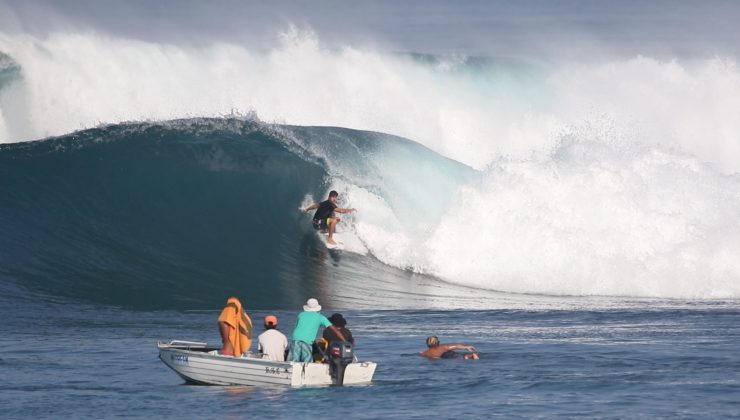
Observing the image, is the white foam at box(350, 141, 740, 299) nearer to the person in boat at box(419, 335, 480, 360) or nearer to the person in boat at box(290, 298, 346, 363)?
the person in boat at box(419, 335, 480, 360)

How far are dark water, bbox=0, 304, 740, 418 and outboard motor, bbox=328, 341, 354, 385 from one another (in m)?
0.18

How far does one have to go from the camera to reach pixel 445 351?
617 inches

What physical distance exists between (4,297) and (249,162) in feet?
30.5

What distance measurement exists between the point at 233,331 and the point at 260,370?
0.60 meters

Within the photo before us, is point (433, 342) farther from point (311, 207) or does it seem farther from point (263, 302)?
point (311, 207)

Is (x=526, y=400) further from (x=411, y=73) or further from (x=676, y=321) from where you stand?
(x=411, y=73)

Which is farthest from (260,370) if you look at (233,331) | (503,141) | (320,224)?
(503,141)

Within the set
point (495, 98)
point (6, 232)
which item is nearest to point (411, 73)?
point (495, 98)

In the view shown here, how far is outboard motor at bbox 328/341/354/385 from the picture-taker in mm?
14258

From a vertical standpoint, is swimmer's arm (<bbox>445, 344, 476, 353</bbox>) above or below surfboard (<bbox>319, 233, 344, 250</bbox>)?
below

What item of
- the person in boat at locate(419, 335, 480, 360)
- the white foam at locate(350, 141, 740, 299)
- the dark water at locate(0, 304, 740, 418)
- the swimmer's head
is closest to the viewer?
the dark water at locate(0, 304, 740, 418)

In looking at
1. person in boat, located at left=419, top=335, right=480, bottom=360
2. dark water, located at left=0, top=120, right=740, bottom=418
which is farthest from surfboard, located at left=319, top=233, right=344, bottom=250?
person in boat, located at left=419, top=335, right=480, bottom=360

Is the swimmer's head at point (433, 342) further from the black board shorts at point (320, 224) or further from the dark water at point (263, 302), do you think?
the black board shorts at point (320, 224)

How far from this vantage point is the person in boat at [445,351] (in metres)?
15.6
